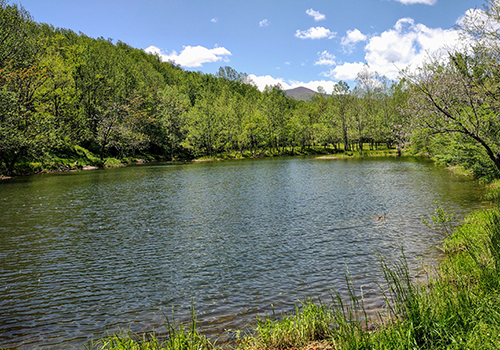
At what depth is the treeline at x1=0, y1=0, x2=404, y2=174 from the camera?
5531 centimetres

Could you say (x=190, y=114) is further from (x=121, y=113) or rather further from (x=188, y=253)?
(x=188, y=253)

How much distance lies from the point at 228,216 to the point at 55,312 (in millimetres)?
15075

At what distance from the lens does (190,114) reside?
120938 mm

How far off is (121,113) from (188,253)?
9364 centimetres

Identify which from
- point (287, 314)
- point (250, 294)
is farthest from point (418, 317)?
point (250, 294)

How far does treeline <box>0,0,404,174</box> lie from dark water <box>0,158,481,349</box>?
106ft

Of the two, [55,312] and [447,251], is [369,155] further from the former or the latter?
[55,312]

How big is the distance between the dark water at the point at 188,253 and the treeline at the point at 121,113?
106 ft

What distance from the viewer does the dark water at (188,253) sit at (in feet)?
33.4

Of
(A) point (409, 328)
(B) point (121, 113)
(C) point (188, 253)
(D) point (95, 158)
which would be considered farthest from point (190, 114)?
(A) point (409, 328)

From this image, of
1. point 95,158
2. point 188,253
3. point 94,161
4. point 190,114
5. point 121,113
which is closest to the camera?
point 188,253

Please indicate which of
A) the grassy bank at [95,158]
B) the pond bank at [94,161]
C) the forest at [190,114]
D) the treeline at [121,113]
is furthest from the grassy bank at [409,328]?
the grassy bank at [95,158]

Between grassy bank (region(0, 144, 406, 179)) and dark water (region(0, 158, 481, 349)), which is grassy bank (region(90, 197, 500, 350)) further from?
grassy bank (region(0, 144, 406, 179))

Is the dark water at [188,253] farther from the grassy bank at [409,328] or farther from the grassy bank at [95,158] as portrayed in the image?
the grassy bank at [95,158]
